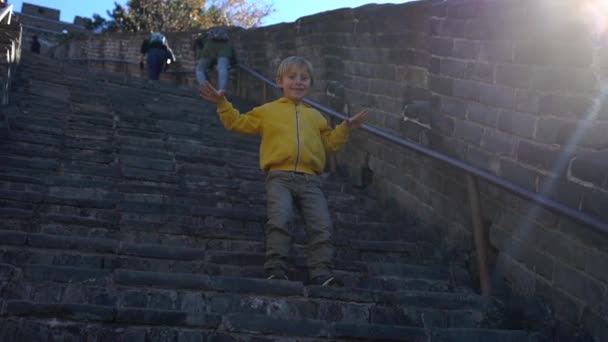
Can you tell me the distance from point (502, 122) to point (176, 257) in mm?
1888

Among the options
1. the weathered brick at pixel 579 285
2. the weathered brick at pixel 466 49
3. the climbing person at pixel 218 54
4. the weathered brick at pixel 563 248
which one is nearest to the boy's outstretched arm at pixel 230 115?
the weathered brick at pixel 466 49

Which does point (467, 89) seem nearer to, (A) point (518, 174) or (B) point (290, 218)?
(A) point (518, 174)

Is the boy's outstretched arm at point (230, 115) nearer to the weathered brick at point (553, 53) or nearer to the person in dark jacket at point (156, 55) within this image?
the weathered brick at point (553, 53)

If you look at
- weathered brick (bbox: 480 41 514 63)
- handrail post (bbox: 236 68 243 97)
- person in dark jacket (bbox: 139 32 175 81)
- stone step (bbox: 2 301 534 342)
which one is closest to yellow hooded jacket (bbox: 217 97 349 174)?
weathered brick (bbox: 480 41 514 63)

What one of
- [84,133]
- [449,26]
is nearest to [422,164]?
[449,26]

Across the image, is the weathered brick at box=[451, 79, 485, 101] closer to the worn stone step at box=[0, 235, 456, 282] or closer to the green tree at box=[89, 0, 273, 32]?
the worn stone step at box=[0, 235, 456, 282]

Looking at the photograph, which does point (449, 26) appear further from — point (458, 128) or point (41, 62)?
point (41, 62)

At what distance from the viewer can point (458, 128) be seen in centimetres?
519

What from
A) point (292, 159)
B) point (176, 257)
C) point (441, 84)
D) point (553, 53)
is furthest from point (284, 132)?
point (553, 53)

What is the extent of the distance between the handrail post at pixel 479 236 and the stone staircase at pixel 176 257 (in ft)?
0.45

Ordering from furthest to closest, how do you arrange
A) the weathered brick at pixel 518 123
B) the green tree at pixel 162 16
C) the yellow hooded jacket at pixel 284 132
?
the green tree at pixel 162 16 → the yellow hooded jacket at pixel 284 132 → the weathered brick at pixel 518 123

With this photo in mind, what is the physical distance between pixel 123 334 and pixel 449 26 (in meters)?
3.10

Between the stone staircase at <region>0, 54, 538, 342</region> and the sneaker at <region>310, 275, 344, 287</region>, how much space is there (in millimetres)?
116

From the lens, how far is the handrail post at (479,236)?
4.44 metres
